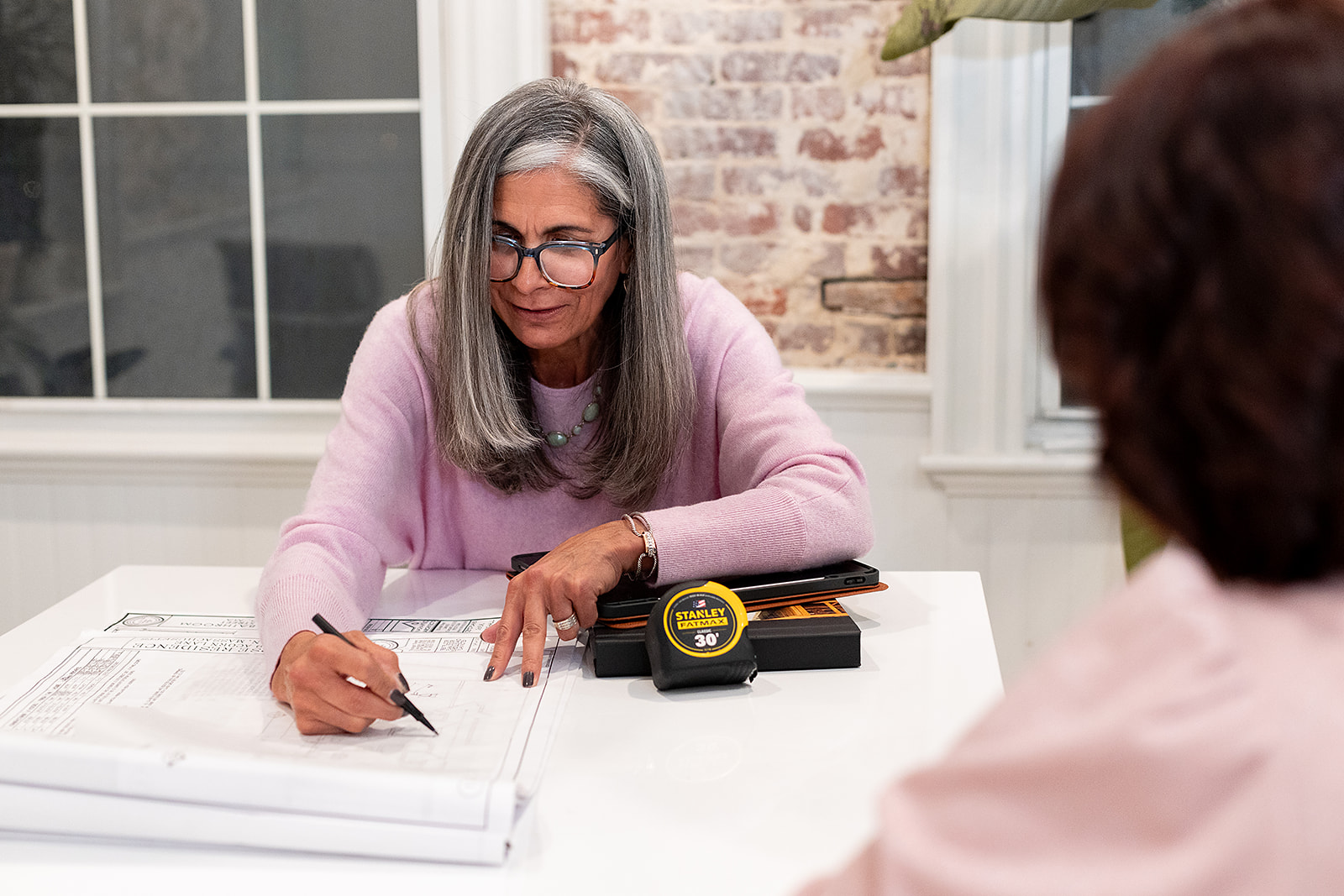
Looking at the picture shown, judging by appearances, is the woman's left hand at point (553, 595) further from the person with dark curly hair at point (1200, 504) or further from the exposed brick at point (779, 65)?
the exposed brick at point (779, 65)

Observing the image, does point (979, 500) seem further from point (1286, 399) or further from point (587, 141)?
point (1286, 399)

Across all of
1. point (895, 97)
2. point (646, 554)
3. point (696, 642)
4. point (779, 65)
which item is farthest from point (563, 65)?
point (696, 642)

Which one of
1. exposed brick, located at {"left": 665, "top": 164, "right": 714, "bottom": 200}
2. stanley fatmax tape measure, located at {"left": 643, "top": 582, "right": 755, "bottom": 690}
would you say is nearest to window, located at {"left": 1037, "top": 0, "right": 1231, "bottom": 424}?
exposed brick, located at {"left": 665, "top": 164, "right": 714, "bottom": 200}

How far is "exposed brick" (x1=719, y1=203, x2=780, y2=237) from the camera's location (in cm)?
252

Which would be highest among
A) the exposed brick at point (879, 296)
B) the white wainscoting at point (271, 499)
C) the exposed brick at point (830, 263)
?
the exposed brick at point (830, 263)

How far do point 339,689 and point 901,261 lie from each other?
1712 millimetres

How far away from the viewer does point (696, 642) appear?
3.98 feet

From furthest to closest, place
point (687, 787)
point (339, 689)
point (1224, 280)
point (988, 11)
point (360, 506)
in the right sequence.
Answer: point (988, 11) → point (360, 506) → point (339, 689) → point (687, 787) → point (1224, 280)

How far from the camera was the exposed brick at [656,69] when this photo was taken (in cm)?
248

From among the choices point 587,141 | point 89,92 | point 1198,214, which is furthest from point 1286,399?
point 89,92

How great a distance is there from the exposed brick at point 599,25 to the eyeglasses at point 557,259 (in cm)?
103

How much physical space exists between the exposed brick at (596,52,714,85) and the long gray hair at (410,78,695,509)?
2.76 ft

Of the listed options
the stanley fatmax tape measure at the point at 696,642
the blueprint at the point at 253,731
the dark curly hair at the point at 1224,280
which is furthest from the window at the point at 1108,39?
the dark curly hair at the point at 1224,280

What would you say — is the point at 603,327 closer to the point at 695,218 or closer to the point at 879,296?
the point at 695,218
